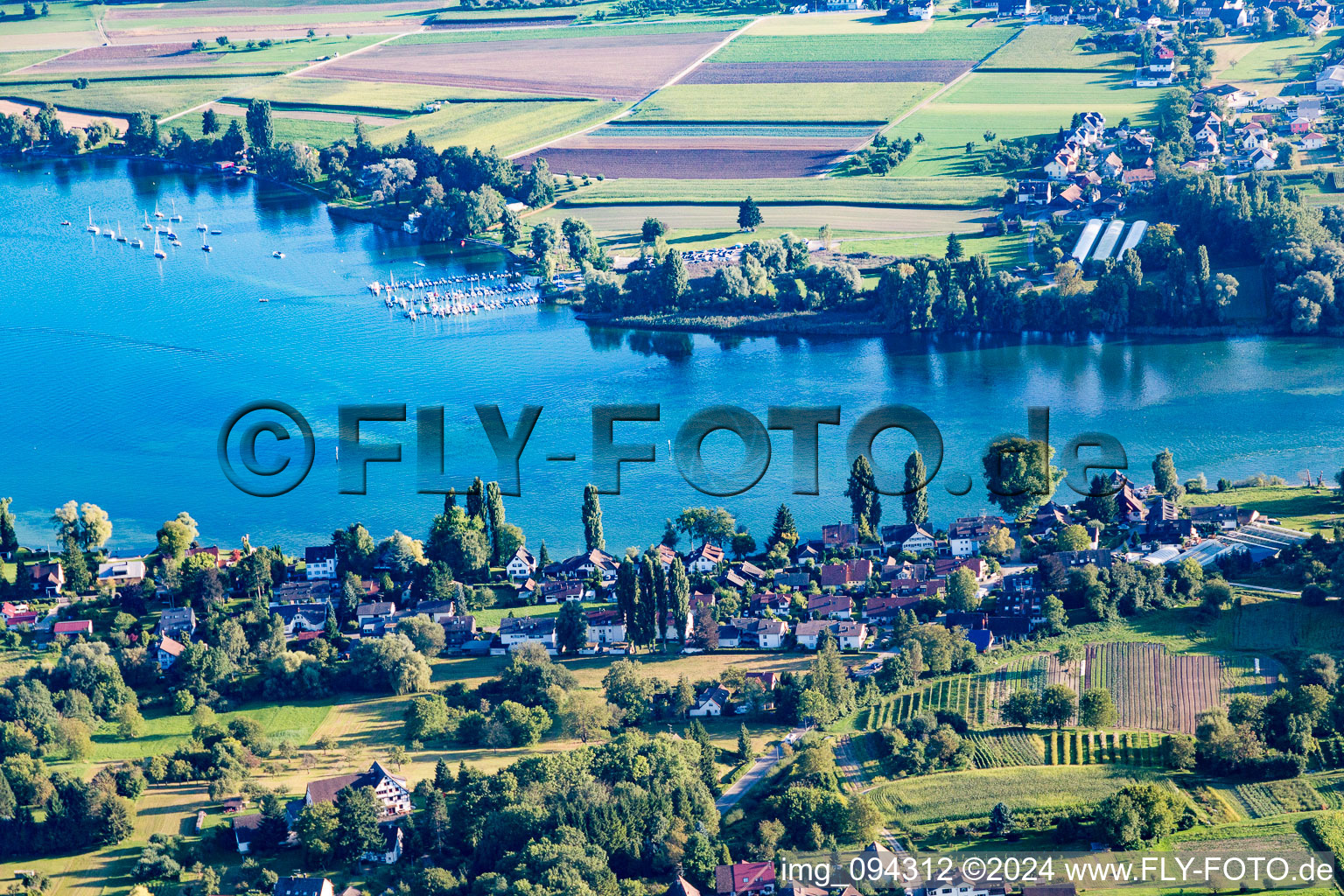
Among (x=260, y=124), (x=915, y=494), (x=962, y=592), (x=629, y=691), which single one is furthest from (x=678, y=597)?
(x=260, y=124)

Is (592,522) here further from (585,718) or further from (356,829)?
(356,829)

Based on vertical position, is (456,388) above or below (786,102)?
below

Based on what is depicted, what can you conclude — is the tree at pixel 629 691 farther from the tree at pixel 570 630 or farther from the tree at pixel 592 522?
the tree at pixel 592 522

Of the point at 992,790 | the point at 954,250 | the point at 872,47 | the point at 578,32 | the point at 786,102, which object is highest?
the point at 578,32

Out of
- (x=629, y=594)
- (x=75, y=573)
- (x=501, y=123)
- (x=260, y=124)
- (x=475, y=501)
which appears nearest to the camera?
(x=629, y=594)

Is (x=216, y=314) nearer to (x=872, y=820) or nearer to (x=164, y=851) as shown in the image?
(x=164, y=851)

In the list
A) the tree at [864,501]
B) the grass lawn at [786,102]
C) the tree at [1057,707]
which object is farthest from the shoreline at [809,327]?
the tree at [1057,707]

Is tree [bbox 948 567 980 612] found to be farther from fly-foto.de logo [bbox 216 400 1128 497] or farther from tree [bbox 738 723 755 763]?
tree [bbox 738 723 755 763]

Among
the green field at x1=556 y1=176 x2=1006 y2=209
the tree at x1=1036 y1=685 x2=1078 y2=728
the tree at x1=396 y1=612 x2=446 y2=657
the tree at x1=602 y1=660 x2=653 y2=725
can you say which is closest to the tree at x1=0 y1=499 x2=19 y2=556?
the tree at x1=396 y1=612 x2=446 y2=657
